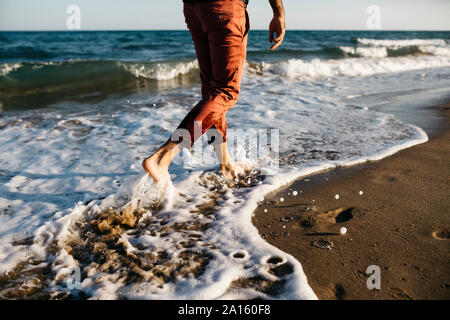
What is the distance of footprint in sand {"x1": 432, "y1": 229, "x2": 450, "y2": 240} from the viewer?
179cm

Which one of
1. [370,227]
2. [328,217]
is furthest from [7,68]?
[370,227]

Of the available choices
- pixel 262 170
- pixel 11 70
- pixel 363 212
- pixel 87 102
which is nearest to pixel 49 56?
pixel 11 70

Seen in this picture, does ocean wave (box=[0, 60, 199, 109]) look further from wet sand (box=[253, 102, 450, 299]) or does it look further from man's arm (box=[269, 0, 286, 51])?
wet sand (box=[253, 102, 450, 299])

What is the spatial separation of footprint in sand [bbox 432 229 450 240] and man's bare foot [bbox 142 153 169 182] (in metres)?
1.56

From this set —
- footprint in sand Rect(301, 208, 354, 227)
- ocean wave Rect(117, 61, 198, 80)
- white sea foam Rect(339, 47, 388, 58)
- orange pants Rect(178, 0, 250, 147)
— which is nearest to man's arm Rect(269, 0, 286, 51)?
orange pants Rect(178, 0, 250, 147)

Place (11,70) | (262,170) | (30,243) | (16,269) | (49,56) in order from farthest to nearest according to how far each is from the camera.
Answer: (49,56)
(11,70)
(262,170)
(30,243)
(16,269)

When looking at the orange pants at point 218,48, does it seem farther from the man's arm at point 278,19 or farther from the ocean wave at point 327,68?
the ocean wave at point 327,68

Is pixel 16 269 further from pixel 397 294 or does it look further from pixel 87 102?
pixel 87 102

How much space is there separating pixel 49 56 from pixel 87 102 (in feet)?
33.2

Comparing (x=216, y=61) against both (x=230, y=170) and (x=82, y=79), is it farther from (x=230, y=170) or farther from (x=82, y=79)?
(x=82, y=79)

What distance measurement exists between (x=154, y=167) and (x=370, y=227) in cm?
129

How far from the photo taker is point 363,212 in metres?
2.10

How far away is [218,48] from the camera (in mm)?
2014
